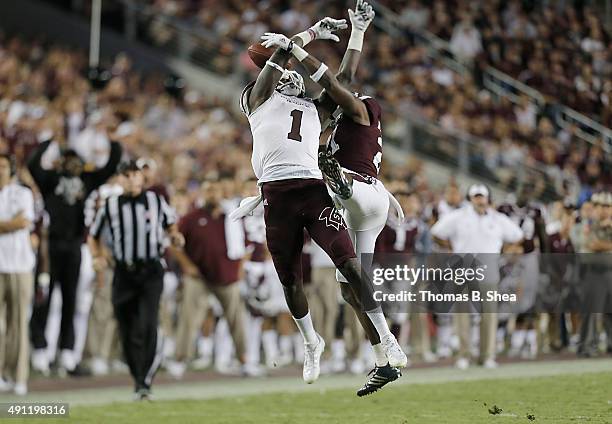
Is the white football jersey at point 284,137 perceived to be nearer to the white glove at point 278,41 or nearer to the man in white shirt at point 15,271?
the white glove at point 278,41

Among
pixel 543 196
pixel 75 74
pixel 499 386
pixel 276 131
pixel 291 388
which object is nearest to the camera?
pixel 276 131

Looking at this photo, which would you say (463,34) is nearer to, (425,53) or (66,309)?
(425,53)

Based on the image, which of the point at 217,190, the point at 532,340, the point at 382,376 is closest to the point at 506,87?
the point at 532,340

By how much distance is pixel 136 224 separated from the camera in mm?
11203

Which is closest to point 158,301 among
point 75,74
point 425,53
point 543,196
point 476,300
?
point 476,300

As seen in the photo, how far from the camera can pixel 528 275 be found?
13266 millimetres

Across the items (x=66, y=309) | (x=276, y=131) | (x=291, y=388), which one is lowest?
(x=291, y=388)

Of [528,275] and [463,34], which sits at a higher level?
[463,34]

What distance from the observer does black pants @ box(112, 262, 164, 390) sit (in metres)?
11.1

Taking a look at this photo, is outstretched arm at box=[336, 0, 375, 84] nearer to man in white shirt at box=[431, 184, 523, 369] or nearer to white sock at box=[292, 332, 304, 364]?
man in white shirt at box=[431, 184, 523, 369]

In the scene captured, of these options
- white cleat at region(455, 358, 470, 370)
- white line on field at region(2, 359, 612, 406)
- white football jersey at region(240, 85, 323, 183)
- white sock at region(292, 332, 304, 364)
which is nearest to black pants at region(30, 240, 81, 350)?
white line on field at region(2, 359, 612, 406)

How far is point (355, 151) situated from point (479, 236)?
5032 millimetres

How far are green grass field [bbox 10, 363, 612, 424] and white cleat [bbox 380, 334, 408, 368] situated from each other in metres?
0.98

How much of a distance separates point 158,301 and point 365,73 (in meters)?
9.97
